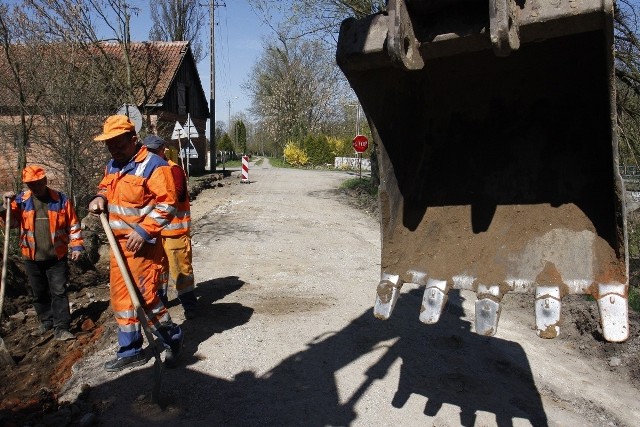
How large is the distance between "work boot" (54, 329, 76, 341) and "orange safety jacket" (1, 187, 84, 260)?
702 mm

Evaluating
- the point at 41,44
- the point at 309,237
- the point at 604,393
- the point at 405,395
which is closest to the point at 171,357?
the point at 405,395

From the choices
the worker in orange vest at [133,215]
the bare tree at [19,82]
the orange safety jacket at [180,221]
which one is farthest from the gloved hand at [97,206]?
the bare tree at [19,82]

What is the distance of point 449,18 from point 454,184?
3.99 feet

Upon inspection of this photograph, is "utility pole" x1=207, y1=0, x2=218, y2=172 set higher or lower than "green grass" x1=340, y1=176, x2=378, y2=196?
higher

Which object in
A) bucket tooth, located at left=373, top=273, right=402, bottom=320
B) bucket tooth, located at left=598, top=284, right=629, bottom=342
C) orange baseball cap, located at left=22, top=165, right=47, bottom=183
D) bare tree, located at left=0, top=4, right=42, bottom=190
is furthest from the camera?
bare tree, located at left=0, top=4, right=42, bottom=190

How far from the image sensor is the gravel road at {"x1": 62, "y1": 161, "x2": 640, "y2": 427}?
3730 millimetres

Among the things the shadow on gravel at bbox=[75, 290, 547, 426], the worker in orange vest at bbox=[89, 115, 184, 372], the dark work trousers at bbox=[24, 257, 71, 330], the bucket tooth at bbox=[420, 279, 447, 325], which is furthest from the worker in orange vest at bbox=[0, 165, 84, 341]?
the bucket tooth at bbox=[420, 279, 447, 325]

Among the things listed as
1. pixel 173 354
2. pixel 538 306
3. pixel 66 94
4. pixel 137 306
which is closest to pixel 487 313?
pixel 538 306

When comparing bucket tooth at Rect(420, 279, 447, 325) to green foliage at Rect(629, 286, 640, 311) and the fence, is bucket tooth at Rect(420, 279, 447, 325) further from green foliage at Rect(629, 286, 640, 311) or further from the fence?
the fence

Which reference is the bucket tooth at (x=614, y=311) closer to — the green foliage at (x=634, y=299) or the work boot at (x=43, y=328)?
the green foliage at (x=634, y=299)

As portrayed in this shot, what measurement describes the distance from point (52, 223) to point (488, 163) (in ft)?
13.1

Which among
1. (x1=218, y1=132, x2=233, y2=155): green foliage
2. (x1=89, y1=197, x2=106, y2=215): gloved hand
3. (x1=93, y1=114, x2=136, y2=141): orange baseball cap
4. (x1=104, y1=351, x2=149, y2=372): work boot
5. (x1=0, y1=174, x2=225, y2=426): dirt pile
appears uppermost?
(x1=218, y1=132, x2=233, y2=155): green foliage

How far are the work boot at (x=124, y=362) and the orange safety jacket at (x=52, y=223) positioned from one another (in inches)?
62.7

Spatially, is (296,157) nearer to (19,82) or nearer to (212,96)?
(212,96)
